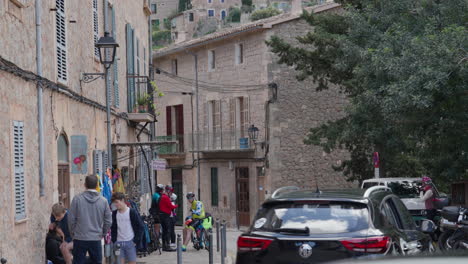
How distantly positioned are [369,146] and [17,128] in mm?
20580

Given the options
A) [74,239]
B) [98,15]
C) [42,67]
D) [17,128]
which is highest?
[98,15]

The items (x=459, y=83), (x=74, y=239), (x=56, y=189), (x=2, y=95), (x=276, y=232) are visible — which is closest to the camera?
(x=276, y=232)

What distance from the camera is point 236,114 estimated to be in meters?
42.6

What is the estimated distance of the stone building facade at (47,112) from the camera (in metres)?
11.6

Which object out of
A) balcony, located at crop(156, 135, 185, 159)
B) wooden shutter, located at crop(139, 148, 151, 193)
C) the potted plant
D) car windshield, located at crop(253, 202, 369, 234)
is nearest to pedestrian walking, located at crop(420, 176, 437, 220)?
the potted plant

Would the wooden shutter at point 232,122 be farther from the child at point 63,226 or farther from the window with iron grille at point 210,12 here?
the window with iron grille at point 210,12

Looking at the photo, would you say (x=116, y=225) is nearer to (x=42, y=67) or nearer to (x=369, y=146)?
(x=42, y=67)

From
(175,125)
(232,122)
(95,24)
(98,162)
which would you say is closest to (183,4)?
(175,125)

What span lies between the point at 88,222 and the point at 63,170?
142 inches

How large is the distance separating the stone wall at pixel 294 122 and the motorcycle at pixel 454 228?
2193 centimetres

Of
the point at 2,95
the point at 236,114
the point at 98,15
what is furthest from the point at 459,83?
the point at 236,114

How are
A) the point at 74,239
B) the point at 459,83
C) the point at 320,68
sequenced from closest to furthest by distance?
the point at 74,239, the point at 459,83, the point at 320,68

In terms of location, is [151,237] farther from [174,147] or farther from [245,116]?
[174,147]

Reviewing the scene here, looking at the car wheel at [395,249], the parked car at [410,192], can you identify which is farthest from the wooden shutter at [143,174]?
the car wheel at [395,249]
